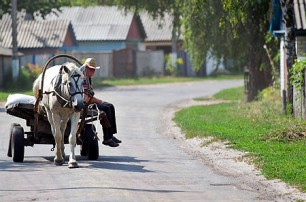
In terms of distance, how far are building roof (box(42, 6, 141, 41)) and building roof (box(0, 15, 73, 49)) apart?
9.08 metres

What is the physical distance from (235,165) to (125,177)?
2.79 meters

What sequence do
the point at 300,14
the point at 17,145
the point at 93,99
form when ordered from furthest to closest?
the point at 300,14
the point at 93,99
the point at 17,145

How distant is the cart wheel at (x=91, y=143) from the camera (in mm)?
16688

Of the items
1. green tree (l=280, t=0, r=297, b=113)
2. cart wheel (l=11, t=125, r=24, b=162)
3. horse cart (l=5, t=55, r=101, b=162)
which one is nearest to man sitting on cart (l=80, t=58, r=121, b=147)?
horse cart (l=5, t=55, r=101, b=162)

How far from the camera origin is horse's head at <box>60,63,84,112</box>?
1545cm

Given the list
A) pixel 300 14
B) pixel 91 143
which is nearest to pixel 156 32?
pixel 300 14

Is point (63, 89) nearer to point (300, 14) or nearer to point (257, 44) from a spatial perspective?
point (300, 14)

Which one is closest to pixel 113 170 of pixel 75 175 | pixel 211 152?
pixel 75 175

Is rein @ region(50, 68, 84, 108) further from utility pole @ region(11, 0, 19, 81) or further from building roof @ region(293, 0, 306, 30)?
utility pole @ region(11, 0, 19, 81)

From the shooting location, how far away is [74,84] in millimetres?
15672

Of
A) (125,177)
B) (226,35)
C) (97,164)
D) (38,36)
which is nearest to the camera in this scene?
(125,177)

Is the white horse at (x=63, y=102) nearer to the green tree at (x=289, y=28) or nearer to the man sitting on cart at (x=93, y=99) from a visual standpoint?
the man sitting on cart at (x=93, y=99)

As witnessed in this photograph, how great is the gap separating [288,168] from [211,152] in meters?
3.99

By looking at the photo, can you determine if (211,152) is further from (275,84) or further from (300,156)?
(275,84)
